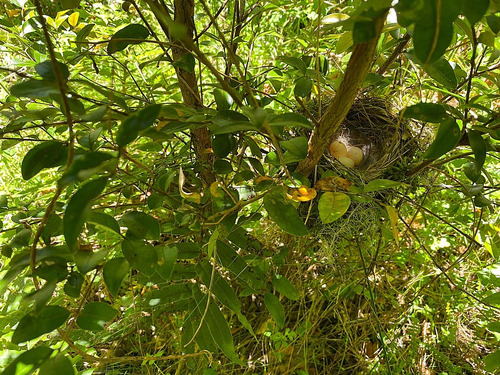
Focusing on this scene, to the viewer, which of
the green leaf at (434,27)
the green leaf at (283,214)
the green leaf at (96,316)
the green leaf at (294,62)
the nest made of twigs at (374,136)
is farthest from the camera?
the nest made of twigs at (374,136)

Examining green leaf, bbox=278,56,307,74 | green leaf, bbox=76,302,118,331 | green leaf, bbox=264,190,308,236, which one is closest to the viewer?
green leaf, bbox=76,302,118,331

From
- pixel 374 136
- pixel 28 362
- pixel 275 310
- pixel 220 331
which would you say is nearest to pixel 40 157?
pixel 28 362

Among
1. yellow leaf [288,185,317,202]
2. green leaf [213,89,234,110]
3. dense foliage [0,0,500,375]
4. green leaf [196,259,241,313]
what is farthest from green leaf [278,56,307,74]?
green leaf [196,259,241,313]

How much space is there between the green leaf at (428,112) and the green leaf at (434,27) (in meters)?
0.13

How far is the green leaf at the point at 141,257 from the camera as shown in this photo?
0.40 metres

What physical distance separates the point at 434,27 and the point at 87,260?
0.33 meters

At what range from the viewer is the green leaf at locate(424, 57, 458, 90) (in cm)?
49

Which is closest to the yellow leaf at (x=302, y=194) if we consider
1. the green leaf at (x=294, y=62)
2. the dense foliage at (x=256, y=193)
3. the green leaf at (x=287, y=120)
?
the dense foliage at (x=256, y=193)

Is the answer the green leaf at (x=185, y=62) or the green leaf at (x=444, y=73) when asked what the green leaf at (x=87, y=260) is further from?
the green leaf at (x=444, y=73)

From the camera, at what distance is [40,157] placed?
44cm

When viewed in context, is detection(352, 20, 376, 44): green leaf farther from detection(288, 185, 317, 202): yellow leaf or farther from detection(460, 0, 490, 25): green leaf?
detection(288, 185, 317, 202): yellow leaf

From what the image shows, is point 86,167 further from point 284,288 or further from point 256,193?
point 284,288

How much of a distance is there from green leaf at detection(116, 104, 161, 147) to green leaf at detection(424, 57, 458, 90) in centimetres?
34

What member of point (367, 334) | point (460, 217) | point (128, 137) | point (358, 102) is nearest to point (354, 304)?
point (367, 334)
